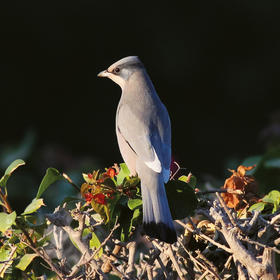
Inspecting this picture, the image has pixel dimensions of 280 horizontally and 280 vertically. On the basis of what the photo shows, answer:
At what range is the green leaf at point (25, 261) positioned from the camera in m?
1.34

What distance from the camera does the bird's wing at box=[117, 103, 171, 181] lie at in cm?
158

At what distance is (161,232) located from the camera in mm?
1269

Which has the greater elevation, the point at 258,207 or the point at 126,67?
the point at 126,67

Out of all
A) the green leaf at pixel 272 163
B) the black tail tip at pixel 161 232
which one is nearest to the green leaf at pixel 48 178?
the black tail tip at pixel 161 232

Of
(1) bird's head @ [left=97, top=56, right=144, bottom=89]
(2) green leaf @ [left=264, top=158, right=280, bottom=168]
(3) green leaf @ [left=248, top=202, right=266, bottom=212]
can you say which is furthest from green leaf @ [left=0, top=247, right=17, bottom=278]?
(2) green leaf @ [left=264, top=158, right=280, bottom=168]

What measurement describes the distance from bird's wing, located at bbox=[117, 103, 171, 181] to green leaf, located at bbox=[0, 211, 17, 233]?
16.1 inches

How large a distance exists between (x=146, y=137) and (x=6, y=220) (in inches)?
20.2

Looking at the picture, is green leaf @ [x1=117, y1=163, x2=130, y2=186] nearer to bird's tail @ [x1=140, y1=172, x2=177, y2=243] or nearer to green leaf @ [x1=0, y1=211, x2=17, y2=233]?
bird's tail @ [x1=140, y1=172, x2=177, y2=243]

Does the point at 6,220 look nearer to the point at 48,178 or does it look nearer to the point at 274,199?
the point at 48,178

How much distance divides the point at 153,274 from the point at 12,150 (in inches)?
98.9

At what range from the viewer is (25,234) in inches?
52.5

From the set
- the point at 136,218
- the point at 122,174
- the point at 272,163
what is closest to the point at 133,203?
the point at 136,218

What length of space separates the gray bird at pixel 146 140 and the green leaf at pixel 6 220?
0.28 m

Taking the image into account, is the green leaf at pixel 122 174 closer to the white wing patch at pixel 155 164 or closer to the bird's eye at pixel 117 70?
the white wing patch at pixel 155 164
